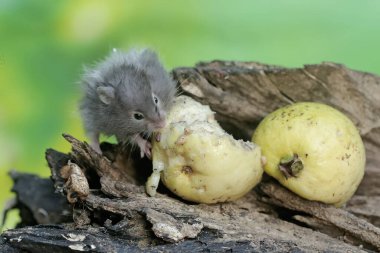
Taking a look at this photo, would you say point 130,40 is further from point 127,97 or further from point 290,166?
point 290,166

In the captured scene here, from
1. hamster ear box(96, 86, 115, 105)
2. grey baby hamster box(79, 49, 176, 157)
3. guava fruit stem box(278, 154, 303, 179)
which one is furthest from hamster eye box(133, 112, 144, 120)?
guava fruit stem box(278, 154, 303, 179)

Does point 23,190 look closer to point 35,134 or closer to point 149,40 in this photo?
point 35,134

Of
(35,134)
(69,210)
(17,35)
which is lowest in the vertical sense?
(69,210)

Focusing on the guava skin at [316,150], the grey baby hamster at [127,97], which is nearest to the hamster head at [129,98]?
the grey baby hamster at [127,97]

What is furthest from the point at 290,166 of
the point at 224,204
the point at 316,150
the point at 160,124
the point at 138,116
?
the point at 138,116

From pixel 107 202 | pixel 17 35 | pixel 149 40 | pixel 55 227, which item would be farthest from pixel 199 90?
pixel 17 35

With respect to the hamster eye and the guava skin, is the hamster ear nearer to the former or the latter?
the hamster eye

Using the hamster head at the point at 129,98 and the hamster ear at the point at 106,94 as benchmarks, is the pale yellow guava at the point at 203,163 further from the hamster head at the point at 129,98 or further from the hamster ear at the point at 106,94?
the hamster ear at the point at 106,94
